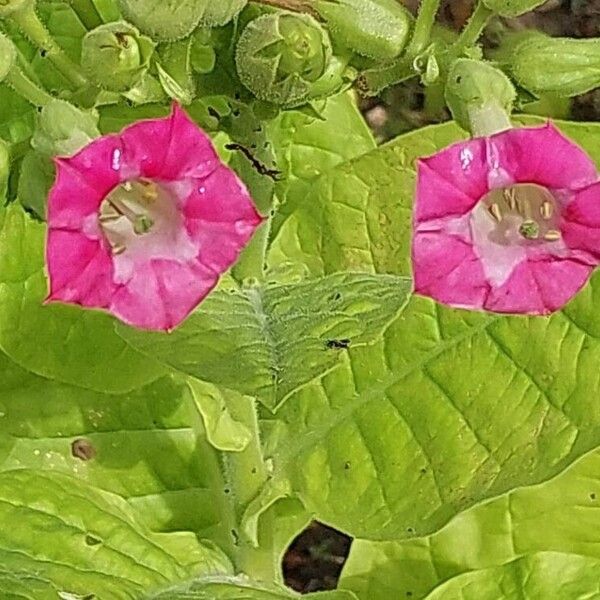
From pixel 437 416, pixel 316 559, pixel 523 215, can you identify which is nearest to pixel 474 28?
pixel 523 215

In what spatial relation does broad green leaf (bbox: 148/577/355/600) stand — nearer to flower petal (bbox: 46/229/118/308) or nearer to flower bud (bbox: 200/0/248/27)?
flower petal (bbox: 46/229/118/308)

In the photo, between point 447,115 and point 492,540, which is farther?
point 447,115

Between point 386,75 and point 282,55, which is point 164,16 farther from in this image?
point 386,75

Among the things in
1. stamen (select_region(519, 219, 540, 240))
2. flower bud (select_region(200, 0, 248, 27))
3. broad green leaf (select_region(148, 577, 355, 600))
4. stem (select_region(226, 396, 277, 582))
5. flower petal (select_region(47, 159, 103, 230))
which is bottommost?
stem (select_region(226, 396, 277, 582))

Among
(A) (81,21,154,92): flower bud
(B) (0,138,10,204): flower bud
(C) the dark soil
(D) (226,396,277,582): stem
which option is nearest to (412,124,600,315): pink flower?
(A) (81,21,154,92): flower bud

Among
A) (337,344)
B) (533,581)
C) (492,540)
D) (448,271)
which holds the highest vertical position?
(448,271)

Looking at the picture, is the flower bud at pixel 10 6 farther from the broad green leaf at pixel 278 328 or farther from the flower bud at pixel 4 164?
the broad green leaf at pixel 278 328

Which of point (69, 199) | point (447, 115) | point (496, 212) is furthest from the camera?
point (447, 115)
